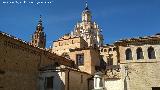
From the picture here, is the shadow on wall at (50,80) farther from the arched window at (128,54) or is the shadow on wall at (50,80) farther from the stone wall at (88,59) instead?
the stone wall at (88,59)

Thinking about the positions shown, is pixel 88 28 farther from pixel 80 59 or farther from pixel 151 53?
pixel 151 53

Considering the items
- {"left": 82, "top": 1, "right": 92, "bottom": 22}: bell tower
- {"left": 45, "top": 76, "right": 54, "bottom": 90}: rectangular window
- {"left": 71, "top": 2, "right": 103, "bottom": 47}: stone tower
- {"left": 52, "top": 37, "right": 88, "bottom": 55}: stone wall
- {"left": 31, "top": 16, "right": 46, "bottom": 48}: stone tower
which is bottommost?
{"left": 45, "top": 76, "right": 54, "bottom": 90}: rectangular window

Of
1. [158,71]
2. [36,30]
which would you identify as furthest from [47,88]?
[36,30]

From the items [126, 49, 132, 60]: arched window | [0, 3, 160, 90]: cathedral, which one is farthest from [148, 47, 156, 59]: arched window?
[126, 49, 132, 60]: arched window

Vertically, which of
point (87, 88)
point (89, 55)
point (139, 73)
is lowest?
point (87, 88)

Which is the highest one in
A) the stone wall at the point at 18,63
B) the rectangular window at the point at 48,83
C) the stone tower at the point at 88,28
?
the stone tower at the point at 88,28

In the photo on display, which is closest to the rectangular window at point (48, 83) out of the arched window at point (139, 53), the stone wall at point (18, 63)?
the stone wall at point (18, 63)

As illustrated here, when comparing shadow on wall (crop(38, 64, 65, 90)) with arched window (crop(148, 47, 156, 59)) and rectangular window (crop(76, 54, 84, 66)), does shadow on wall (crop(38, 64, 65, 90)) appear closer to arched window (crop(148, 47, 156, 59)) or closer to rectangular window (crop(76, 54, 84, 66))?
rectangular window (crop(76, 54, 84, 66))

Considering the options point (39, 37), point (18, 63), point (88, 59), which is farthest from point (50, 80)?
point (39, 37)

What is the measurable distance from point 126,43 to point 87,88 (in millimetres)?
8438

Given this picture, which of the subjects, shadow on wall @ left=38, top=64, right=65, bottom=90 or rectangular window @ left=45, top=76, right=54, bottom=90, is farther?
rectangular window @ left=45, top=76, right=54, bottom=90

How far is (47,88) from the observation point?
27.3m

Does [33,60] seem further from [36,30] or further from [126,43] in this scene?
[36,30]

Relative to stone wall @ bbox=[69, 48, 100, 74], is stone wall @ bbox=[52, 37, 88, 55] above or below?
above
